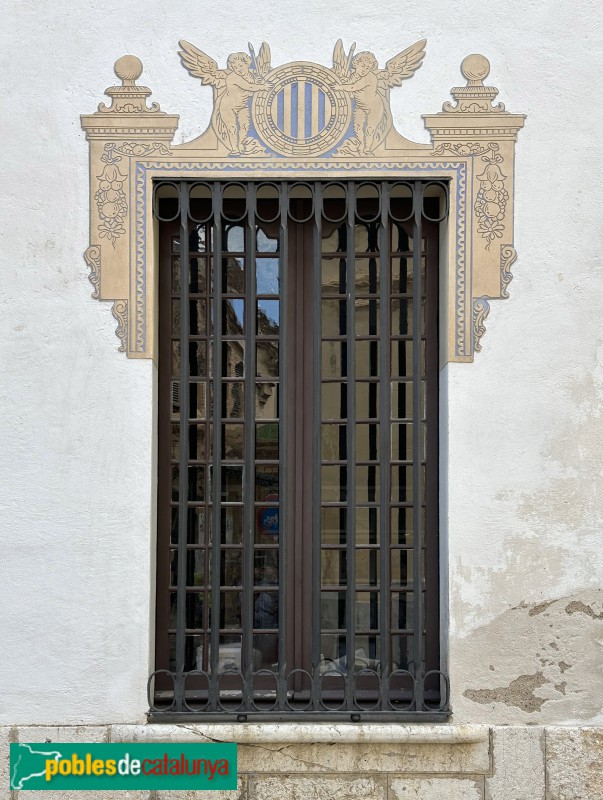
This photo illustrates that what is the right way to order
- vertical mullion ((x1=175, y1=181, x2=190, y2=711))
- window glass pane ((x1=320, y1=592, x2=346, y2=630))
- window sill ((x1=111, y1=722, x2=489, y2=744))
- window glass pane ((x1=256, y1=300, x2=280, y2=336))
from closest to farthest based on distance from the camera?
window sill ((x1=111, y1=722, x2=489, y2=744)), vertical mullion ((x1=175, y1=181, x2=190, y2=711)), window glass pane ((x1=320, y1=592, x2=346, y2=630)), window glass pane ((x1=256, y1=300, x2=280, y2=336))

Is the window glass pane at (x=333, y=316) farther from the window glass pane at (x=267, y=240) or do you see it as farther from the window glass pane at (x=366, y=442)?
the window glass pane at (x=366, y=442)

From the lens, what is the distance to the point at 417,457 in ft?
15.1

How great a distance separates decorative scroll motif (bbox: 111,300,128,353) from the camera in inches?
179

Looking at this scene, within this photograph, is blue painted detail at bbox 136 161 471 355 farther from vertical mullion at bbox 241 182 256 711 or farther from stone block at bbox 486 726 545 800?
stone block at bbox 486 726 545 800

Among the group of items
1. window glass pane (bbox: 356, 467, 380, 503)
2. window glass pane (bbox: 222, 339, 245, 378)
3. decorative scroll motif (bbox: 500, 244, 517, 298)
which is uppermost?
decorative scroll motif (bbox: 500, 244, 517, 298)

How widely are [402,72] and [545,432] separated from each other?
1.99 m

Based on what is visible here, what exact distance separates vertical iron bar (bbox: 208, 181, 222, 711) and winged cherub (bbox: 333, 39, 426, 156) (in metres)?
0.76

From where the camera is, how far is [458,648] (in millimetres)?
4441

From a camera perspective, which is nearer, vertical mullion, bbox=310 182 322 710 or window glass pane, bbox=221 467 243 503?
vertical mullion, bbox=310 182 322 710

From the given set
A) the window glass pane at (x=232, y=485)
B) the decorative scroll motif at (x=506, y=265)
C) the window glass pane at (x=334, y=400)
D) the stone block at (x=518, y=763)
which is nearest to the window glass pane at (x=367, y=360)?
the window glass pane at (x=334, y=400)

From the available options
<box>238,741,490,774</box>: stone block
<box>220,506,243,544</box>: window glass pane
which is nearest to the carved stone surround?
<box>220,506,243,544</box>: window glass pane

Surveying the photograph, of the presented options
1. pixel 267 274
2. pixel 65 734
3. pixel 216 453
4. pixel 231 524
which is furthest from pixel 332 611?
pixel 267 274

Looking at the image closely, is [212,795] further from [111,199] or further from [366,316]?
[111,199]

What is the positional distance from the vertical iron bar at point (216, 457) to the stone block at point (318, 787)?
1.48 ft
